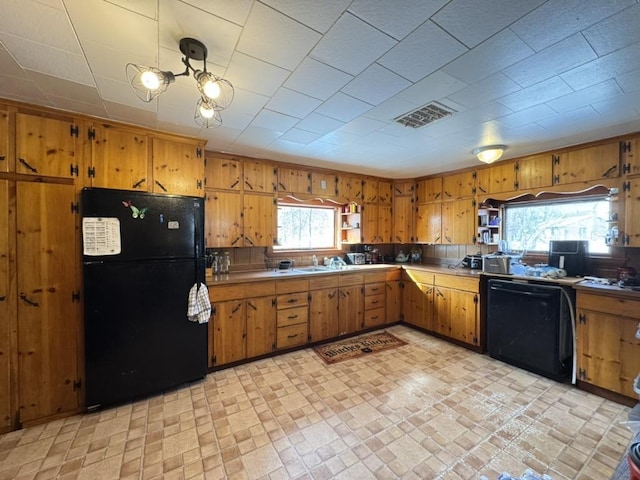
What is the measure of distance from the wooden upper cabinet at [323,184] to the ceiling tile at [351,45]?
250cm

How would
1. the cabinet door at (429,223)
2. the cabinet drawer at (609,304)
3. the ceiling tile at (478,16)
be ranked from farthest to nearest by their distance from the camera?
the cabinet door at (429,223) < the cabinet drawer at (609,304) < the ceiling tile at (478,16)

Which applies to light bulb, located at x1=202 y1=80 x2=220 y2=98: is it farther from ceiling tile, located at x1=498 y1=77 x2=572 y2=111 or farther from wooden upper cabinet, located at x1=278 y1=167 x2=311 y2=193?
wooden upper cabinet, located at x1=278 y1=167 x2=311 y2=193

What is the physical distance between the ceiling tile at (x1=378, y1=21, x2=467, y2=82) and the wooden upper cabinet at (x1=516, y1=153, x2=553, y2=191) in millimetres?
2615

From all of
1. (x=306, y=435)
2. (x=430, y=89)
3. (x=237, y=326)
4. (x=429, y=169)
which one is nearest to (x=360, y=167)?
(x=429, y=169)

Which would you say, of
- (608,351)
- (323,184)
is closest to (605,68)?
(608,351)

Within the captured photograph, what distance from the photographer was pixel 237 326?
3133 millimetres

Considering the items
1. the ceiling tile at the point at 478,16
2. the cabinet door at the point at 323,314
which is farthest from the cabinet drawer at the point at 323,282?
the ceiling tile at the point at 478,16

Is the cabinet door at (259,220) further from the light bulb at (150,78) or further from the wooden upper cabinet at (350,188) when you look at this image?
the light bulb at (150,78)

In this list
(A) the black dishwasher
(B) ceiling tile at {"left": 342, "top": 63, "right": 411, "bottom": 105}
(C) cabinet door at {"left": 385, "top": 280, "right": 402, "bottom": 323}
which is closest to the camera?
(B) ceiling tile at {"left": 342, "top": 63, "right": 411, "bottom": 105}

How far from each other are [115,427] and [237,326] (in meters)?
1.29

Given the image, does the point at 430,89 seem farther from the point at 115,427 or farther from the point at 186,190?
the point at 115,427

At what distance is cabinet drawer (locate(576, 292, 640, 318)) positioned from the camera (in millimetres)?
2389

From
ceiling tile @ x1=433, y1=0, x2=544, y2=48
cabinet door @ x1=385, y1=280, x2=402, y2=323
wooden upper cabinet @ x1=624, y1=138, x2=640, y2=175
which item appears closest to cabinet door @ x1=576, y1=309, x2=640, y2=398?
wooden upper cabinet @ x1=624, y1=138, x2=640, y2=175

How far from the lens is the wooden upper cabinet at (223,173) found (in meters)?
3.37
